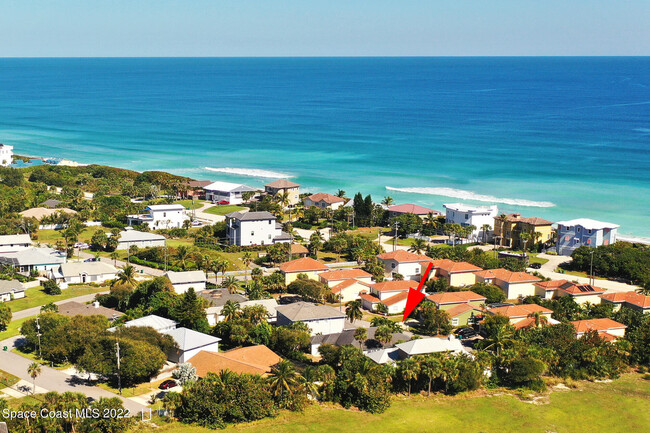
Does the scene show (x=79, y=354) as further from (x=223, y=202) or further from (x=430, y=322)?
(x=223, y=202)

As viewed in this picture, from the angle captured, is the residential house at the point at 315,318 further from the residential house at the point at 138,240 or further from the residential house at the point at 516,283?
the residential house at the point at 138,240

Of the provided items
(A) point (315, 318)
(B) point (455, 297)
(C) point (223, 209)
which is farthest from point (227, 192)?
(A) point (315, 318)

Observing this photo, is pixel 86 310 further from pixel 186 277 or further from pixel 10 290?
pixel 10 290

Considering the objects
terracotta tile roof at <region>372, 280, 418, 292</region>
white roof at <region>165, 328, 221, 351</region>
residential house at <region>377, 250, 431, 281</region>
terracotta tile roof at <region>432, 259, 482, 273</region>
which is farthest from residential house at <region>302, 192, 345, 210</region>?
white roof at <region>165, 328, 221, 351</region>

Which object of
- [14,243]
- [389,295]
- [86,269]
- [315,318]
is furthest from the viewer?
[14,243]

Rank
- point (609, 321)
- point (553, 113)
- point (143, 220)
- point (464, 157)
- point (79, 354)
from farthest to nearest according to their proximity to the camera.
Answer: point (553, 113) < point (464, 157) < point (143, 220) < point (609, 321) < point (79, 354)

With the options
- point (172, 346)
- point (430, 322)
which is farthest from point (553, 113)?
point (172, 346)
